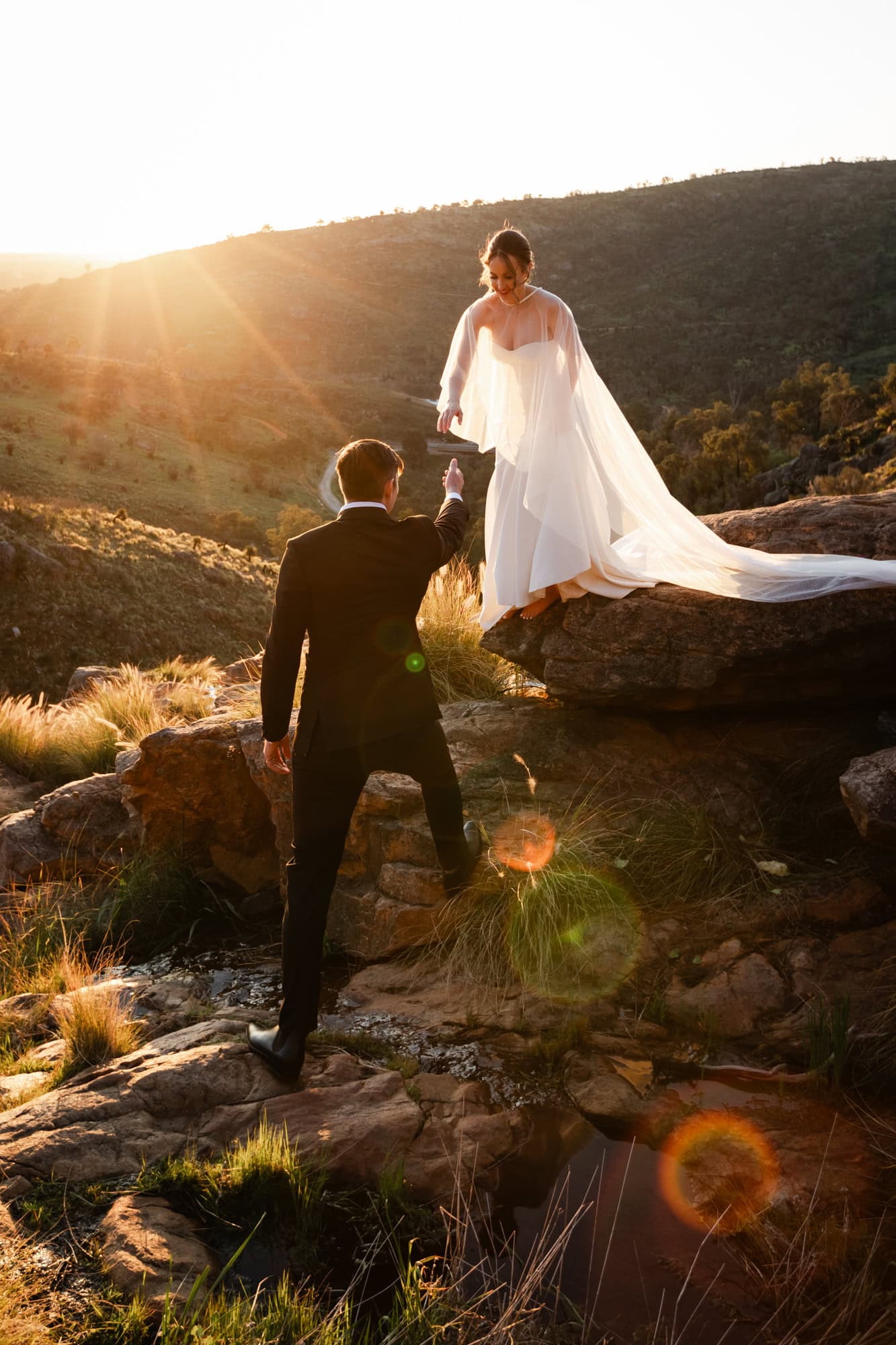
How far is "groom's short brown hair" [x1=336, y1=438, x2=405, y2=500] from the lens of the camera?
370cm

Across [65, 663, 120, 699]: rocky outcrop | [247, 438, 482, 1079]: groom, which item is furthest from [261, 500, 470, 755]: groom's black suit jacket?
[65, 663, 120, 699]: rocky outcrop

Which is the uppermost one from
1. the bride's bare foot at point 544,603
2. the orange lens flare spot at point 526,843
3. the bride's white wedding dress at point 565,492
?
the bride's white wedding dress at point 565,492

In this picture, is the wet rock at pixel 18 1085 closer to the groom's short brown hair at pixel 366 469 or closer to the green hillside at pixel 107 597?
the groom's short brown hair at pixel 366 469

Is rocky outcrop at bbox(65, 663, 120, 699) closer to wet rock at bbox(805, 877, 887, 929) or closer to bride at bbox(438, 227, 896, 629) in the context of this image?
bride at bbox(438, 227, 896, 629)

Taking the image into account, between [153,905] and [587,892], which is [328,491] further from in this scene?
[587,892]

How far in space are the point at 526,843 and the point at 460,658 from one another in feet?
7.23

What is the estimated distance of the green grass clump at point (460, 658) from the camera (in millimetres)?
6770

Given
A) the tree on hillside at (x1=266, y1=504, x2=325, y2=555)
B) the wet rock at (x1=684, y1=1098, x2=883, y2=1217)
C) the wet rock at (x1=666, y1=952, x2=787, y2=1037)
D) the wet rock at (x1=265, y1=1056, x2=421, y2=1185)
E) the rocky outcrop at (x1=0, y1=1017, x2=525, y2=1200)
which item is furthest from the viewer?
the tree on hillside at (x1=266, y1=504, x2=325, y2=555)

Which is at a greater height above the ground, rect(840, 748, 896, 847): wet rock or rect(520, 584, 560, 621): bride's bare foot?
rect(520, 584, 560, 621): bride's bare foot

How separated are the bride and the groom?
5.04ft

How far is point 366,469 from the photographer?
12.1ft

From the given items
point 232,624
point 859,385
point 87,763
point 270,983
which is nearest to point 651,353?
point 859,385

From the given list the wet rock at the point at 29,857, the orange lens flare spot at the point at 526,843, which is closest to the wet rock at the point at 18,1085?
the orange lens flare spot at the point at 526,843

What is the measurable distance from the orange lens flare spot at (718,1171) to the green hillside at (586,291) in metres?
39.7
